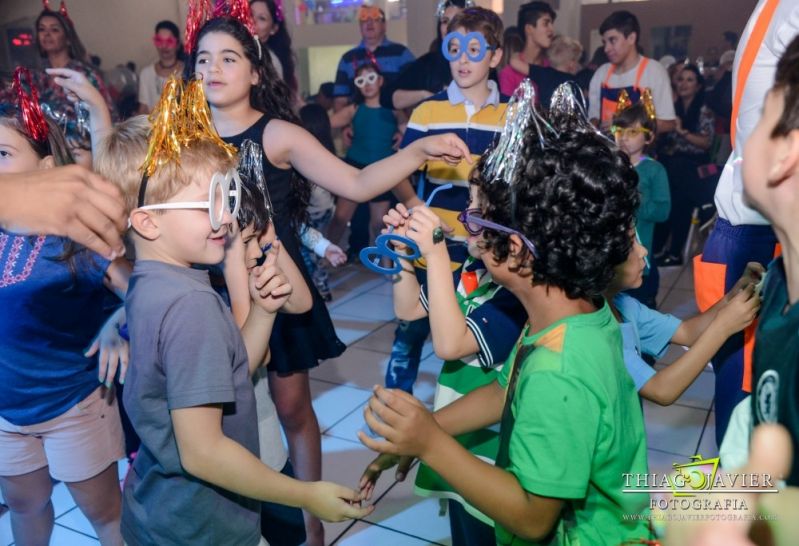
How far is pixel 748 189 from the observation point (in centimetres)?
77

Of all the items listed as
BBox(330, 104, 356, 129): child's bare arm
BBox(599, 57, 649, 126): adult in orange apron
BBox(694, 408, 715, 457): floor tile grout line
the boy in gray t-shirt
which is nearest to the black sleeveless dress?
Result: the boy in gray t-shirt

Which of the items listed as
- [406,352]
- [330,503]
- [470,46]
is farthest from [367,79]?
[330,503]

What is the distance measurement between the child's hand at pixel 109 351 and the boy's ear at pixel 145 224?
48 cm

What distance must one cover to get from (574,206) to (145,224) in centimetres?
76

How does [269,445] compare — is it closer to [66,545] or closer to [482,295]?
[482,295]

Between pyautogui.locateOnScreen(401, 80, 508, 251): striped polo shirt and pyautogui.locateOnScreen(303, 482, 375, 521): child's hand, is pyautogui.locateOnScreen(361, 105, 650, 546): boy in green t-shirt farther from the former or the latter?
pyautogui.locateOnScreen(401, 80, 508, 251): striped polo shirt

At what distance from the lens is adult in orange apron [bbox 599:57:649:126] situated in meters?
3.99

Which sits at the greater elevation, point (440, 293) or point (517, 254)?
point (517, 254)

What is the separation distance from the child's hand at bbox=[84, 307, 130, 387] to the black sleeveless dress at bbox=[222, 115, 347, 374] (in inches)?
15.9

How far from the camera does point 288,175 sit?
6.37 feet

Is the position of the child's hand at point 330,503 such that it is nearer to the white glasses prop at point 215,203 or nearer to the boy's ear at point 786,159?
the white glasses prop at point 215,203

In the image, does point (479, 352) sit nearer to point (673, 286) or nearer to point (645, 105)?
point (645, 105)

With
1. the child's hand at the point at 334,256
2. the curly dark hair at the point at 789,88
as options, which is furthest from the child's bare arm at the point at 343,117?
the curly dark hair at the point at 789,88

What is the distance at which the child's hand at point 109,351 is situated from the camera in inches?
62.9
